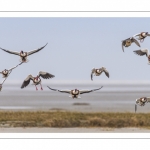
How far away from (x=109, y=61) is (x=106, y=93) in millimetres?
210

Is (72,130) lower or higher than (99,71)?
lower

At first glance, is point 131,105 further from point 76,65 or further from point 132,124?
point 76,65

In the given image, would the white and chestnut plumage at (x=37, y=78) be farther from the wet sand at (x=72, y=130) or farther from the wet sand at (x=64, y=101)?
the wet sand at (x=72, y=130)

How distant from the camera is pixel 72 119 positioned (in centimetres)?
536

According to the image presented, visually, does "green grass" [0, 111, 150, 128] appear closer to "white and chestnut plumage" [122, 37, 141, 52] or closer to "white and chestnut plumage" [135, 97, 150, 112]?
"white and chestnut plumage" [135, 97, 150, 112]

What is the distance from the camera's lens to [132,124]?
17.6 feet

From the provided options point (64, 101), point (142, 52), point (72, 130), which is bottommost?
point (72, 130)

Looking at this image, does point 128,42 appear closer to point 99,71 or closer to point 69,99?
point 99,71

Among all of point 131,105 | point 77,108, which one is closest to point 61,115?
point 77,108

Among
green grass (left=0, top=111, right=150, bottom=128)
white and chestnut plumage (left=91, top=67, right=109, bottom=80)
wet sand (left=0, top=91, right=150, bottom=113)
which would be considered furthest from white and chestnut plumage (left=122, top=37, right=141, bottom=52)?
green grass (left=0, top=111, right=150, bottom=128)

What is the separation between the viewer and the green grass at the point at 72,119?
5352mm

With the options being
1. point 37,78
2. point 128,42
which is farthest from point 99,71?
point 37,78

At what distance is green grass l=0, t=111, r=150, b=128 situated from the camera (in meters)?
5.35

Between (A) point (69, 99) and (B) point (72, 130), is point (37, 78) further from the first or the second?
(B) point (72, 130)
